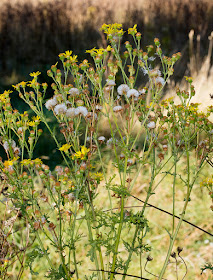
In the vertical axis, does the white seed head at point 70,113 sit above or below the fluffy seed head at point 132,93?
below

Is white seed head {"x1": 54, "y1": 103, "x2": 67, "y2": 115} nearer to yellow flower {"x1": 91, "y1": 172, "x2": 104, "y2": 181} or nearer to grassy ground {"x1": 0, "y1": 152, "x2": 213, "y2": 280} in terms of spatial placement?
yellow flower {"x1": 91, "y1": 172, "x2": 104, "y2": 181}

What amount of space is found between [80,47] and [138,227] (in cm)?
444

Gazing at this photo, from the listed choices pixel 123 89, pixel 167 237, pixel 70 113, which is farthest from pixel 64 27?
pixel 70 113

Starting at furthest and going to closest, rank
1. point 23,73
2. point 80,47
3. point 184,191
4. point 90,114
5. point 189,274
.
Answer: point 80,47, point 23,73, point 184,191, point 189,274, point 90,114

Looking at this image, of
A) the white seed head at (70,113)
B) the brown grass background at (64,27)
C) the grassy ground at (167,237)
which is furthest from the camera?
the brown grass background at (64,27)

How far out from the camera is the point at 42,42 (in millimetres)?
5730

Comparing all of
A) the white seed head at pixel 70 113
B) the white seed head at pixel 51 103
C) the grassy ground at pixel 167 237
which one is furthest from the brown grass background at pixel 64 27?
the white seed head at pixel 70 113

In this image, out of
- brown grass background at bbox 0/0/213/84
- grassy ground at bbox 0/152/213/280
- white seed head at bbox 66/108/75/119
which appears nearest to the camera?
white seed head at bbox 66/108/75/119

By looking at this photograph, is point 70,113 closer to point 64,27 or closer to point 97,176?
point 97,176

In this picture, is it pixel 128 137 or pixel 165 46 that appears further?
pixel 165 46

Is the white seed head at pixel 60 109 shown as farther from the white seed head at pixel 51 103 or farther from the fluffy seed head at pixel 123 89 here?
the fluffy seed head at pixel 123 89

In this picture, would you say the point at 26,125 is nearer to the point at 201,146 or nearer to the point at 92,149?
the point at 92,149

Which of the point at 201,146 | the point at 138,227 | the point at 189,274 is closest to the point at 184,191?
the point at 189,274

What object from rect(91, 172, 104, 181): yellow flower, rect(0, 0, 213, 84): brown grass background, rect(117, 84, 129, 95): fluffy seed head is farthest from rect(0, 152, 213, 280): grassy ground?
rect(0, 0, 213, 84): brown grass background
